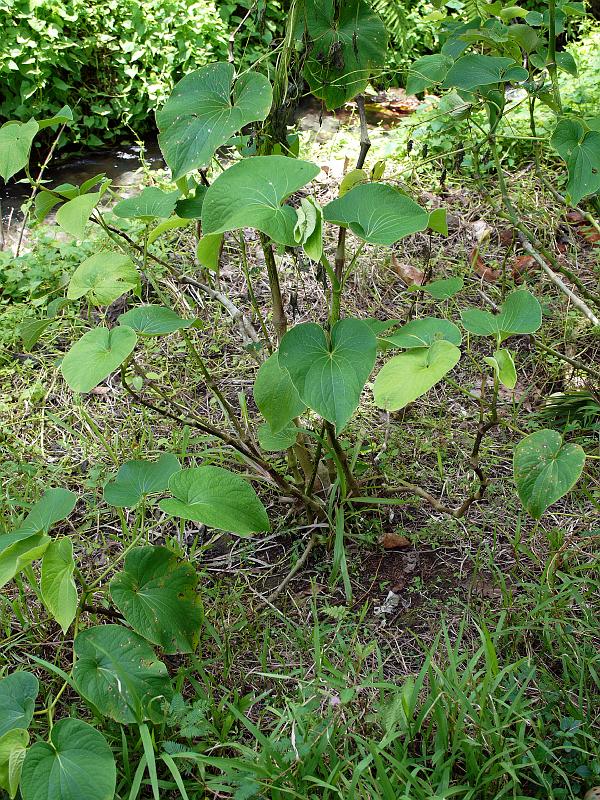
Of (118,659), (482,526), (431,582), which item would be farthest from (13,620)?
(482,526)

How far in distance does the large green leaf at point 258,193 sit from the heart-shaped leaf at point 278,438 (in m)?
0.53

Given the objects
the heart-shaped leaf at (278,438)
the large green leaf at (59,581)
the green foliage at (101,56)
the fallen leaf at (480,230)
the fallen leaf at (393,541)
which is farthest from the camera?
the green foliage at (101,56)

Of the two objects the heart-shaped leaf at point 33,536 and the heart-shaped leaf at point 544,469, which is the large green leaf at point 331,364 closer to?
the heart-shaped leaf at point 544,469

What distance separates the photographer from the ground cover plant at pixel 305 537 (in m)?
1.31

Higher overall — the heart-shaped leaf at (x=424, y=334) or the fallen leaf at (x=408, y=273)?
the heart-shaped leaf at (x=424, y=334)

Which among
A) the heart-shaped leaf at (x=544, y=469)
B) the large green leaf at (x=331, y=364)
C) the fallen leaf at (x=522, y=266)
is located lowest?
the fallen leaf at (x=522, y=266)

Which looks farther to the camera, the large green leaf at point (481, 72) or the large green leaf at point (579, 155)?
the large green leaf at point (481, 72)

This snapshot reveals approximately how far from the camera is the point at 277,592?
169 centimetres

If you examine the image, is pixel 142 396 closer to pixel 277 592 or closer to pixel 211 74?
pixel 277 592

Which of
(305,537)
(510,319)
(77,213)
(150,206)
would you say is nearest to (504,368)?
(510,319)

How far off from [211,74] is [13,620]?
4.01 feet

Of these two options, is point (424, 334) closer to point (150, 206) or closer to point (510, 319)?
point (510, 319)

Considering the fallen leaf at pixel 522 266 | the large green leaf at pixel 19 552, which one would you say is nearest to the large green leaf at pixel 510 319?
the large green leaf at pixel 19 552

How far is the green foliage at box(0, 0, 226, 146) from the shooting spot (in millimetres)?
3695
